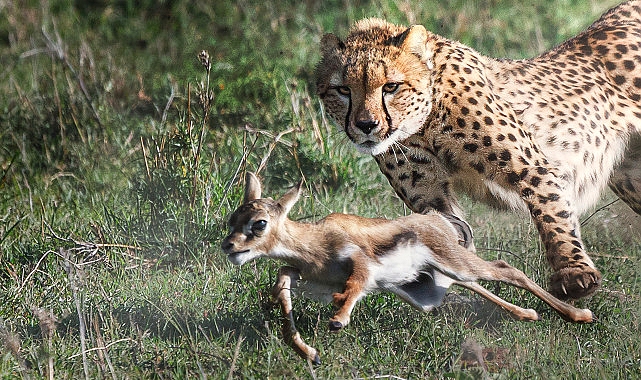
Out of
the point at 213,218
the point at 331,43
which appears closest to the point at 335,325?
the point at 331,43

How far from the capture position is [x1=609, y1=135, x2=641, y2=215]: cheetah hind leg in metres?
5.77

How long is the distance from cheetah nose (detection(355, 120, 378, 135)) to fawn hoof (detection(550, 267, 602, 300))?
3.25ft

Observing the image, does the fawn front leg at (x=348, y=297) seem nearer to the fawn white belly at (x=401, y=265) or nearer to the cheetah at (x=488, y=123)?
the fawn white belly at (x=401, y=265)

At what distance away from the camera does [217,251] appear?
205 inches

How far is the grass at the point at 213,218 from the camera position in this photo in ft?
13.3

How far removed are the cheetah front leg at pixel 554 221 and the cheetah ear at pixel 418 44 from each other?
693 mm

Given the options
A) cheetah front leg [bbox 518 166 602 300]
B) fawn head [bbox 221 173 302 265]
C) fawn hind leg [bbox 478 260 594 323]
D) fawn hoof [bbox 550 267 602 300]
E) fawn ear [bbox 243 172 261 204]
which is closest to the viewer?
fawn head [bbox 221 173 302 265]

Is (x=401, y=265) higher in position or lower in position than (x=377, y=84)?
lower

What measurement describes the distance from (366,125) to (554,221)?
3.16 ft

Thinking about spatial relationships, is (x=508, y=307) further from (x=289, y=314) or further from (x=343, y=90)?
(x=343, y=90)

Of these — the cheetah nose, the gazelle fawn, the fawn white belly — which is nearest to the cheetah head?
Result: the cheetah nose

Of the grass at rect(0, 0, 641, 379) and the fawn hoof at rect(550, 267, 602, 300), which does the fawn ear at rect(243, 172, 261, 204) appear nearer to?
the grass at rect(0, 0, 641, 379)

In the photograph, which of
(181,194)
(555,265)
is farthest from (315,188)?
(555,265)

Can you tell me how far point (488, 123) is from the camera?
489 cm
